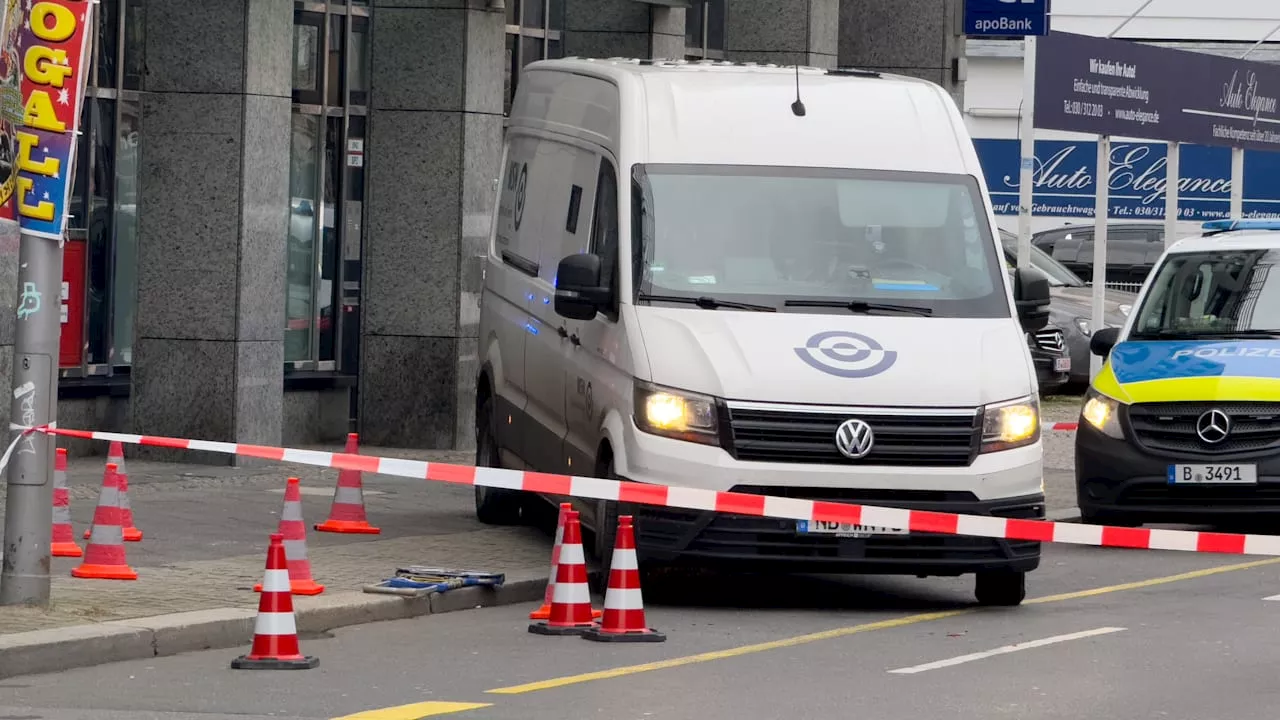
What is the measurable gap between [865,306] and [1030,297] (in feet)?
3.95

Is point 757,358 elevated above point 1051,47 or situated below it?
below

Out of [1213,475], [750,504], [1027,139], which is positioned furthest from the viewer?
[1027,139]

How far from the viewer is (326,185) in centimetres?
2031

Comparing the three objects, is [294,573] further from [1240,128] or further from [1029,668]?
[1240,128]

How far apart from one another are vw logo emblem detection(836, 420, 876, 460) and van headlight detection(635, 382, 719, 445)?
1.89ft

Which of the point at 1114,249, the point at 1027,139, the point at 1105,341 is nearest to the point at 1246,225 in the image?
the point at 1105,341

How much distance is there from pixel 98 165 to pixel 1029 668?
10094mm

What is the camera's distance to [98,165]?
18.1m

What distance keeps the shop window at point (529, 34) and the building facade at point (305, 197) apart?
0.07 feet

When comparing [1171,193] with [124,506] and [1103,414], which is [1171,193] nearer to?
[1103,414]

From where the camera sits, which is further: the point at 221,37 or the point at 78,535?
the point at 221,37

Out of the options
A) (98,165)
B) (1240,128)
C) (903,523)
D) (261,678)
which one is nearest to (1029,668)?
(903,523)

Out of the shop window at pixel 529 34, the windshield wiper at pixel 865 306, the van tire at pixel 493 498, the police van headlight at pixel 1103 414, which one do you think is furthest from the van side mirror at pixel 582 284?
the shop window at pixel 529 34

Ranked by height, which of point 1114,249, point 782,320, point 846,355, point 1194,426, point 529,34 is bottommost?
point 1194,426
